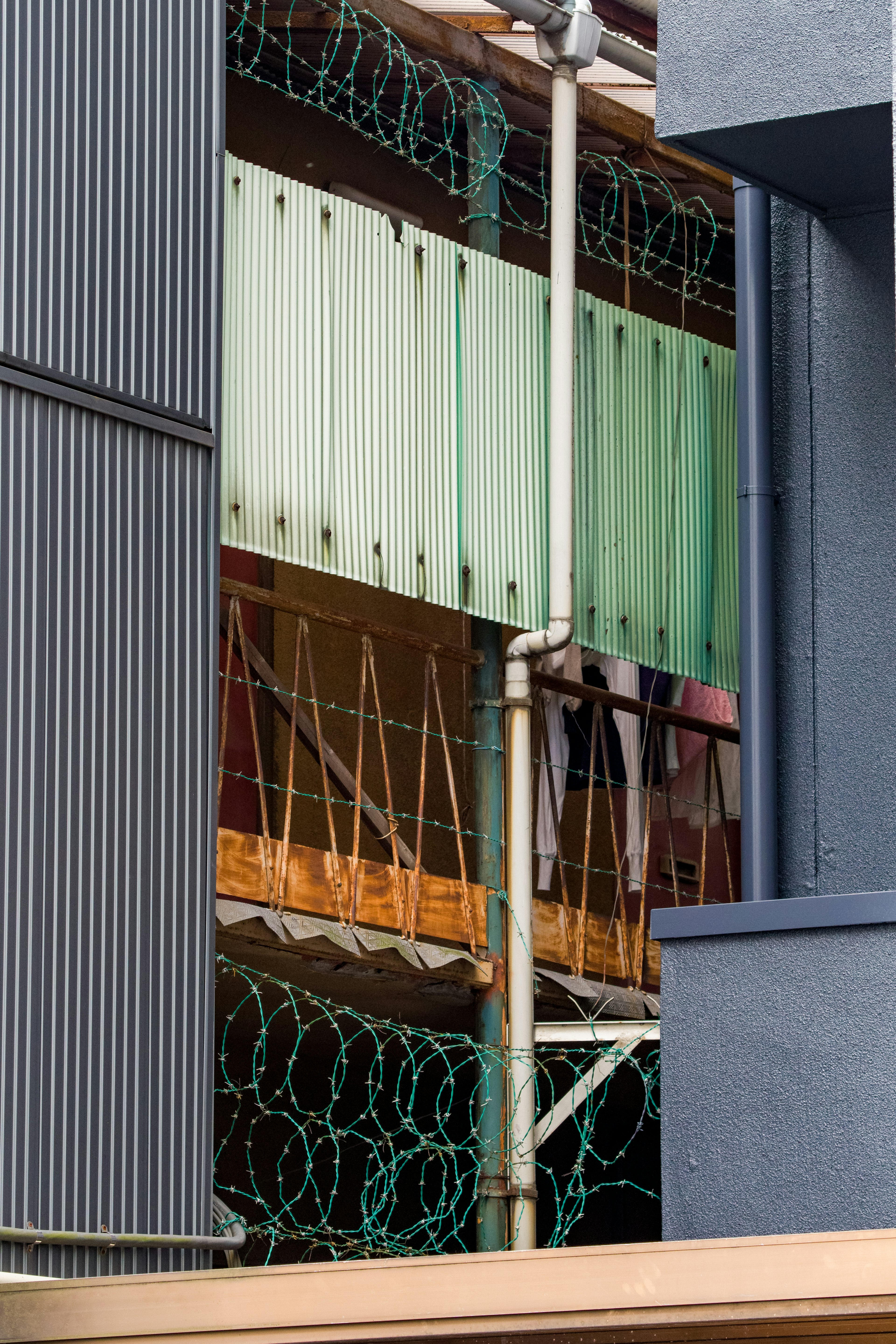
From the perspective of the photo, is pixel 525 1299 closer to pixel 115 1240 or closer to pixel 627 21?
pixel 115 1240

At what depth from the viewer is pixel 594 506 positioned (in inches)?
390

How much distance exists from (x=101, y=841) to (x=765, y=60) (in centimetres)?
309

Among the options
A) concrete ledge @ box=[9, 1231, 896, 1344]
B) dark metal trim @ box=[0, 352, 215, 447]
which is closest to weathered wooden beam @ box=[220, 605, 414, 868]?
dark metal trim @ box=[0, 352, 215, 447]

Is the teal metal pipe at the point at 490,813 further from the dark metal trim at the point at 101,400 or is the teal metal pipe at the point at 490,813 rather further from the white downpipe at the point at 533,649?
the dark metal trim at the point at 101,400

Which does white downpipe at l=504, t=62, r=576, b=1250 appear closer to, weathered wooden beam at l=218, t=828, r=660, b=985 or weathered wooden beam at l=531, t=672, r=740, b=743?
weathered wooden beam at l=218, t=828, r=660, b=985

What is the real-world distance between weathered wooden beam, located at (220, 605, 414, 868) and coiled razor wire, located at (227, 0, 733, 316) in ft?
7.55

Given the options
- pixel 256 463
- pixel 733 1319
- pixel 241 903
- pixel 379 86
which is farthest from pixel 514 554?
pixel 733 1319

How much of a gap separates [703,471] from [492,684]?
5.62 ft

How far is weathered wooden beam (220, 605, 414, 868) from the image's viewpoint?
9617 millimetres

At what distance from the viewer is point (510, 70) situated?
390 inches

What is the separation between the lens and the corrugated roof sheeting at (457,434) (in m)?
8.56

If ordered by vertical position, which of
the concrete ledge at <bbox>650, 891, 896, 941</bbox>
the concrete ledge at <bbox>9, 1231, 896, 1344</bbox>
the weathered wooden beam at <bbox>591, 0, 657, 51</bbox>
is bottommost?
the concrete ledge at <bbox>9, 1231, 896, 1344</bbox>

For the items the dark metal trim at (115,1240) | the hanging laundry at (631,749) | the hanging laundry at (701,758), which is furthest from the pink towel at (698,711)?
the dark metal trim at (115,1240)

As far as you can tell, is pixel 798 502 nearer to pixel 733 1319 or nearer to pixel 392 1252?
pixel 733 1319
